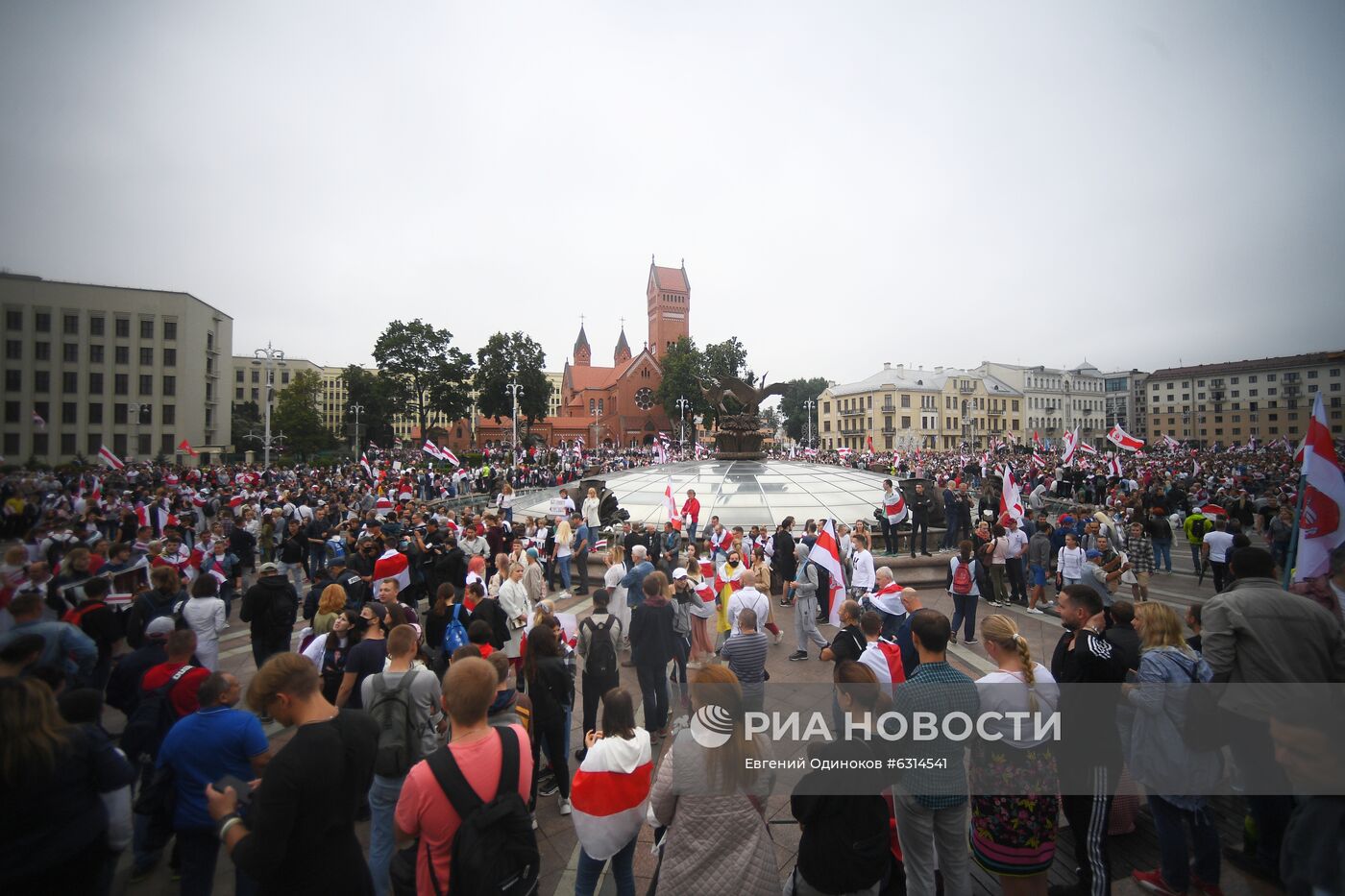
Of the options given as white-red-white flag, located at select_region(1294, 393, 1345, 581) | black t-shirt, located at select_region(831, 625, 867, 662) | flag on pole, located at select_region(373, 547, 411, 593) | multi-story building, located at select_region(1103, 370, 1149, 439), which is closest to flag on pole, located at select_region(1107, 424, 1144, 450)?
white-red-white flag, located at select_region(1294, 393, 1345, 581)

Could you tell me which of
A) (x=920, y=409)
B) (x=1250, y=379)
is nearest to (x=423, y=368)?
(x=920, y=409)

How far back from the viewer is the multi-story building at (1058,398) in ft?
323

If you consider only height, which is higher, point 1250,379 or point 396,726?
point 1250,379

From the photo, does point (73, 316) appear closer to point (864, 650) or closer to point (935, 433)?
point (864, 650)

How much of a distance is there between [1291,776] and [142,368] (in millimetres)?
36572

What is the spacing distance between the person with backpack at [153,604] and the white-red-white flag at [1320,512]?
437 inches

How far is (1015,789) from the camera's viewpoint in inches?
128

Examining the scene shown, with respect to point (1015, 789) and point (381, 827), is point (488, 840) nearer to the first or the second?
point (381, 827)

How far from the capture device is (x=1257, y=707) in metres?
3.48

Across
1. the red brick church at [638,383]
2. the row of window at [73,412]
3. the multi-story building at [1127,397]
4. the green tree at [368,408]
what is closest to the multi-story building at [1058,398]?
the multi-story building at [1127,397]

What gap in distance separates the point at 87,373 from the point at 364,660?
7.21 meters

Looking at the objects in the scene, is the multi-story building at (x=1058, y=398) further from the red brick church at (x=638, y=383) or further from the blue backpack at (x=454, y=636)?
the blue backpack at (x=454, y=636)

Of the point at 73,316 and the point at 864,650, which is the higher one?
the point at 73,316

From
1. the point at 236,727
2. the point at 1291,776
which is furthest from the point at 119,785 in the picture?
the point at 1291,776
